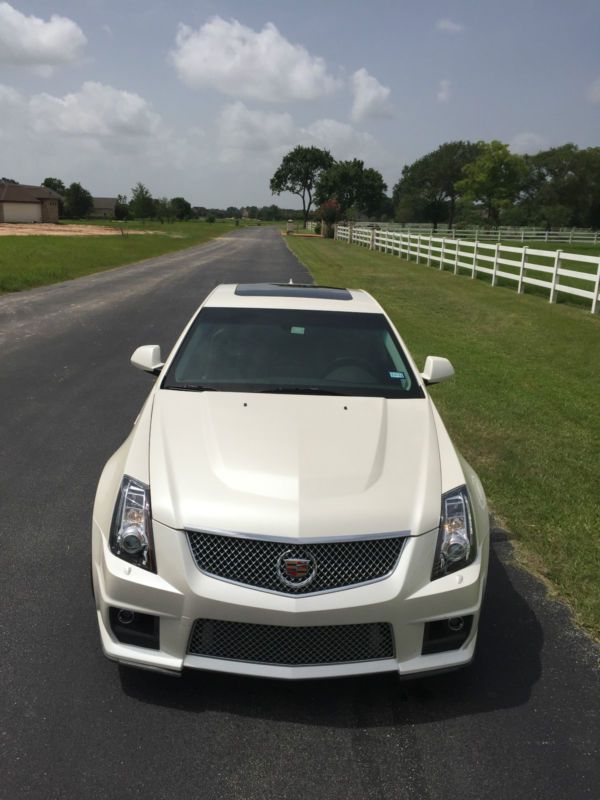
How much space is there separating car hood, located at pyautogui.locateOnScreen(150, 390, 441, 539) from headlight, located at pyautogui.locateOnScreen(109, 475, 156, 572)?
71 millimetres

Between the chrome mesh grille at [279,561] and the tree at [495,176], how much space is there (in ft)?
261

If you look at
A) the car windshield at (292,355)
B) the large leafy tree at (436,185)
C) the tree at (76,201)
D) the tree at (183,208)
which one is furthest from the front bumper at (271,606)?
the tree at (183,208)

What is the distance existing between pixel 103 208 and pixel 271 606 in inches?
6585

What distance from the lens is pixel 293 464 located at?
9.67ft

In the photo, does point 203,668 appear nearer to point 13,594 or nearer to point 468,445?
point 13,594

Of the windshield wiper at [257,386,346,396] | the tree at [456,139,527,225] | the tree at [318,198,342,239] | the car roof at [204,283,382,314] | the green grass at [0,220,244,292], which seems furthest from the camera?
the tree at [456,139,527,225]

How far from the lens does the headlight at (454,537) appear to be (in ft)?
8.95

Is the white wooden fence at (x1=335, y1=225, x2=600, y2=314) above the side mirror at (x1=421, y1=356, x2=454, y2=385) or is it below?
below

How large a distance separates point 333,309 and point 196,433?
1.74 metres

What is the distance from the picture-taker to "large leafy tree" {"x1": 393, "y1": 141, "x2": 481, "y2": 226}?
10681 centimetres

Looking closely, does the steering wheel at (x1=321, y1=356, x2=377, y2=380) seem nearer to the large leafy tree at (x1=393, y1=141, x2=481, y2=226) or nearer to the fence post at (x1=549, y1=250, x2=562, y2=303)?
the fence post at (x1=549, y1=250, x2=562, y2=303)

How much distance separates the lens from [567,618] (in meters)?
3.50

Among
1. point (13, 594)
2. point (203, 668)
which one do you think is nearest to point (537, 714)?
point (203, 668)

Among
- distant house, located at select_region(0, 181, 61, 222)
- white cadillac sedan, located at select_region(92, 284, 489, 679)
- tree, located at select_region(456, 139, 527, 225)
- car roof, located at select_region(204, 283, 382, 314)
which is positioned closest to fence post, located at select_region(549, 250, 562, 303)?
car roof, located at select_region(204, 283, 382, 314)
